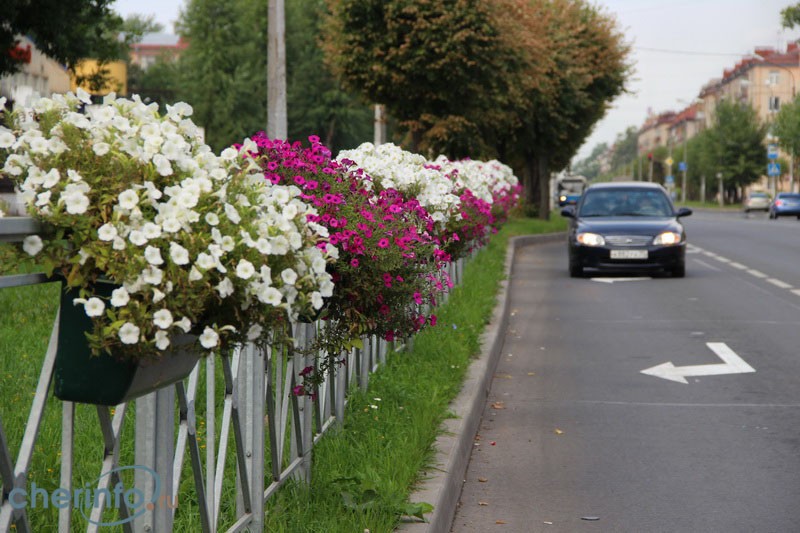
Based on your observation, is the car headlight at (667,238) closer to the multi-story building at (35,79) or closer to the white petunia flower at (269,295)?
the white petunia flower at (269,295)

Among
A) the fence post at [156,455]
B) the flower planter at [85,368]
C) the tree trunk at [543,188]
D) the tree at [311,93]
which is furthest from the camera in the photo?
the tree at [311,93]

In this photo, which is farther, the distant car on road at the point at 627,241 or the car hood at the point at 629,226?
the car hood at the point at 629,226

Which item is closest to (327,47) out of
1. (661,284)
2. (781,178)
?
(661,284)

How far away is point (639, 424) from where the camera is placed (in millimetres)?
7457

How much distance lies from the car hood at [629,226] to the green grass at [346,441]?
9.86 m

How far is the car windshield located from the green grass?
10942 millimetres

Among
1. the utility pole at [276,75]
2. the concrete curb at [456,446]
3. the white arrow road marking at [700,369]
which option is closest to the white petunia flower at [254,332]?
the concrete curb at [456,446]

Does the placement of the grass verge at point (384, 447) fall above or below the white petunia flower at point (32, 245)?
below

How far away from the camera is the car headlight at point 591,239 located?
62.4 feet

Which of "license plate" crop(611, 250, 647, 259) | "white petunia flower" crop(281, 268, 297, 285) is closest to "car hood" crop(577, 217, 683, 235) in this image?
"license plate" crop(611, 250, 647, 259)

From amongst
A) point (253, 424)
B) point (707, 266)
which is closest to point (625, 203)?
point (707, 266)

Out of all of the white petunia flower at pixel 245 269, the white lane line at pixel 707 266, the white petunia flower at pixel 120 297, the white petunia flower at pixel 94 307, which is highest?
the white petunia flower at pixel 245 269

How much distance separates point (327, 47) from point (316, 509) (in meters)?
25.5

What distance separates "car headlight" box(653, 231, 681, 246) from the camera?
19.0m
